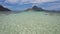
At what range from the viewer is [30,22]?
143 centimetres

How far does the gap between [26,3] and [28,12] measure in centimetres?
14

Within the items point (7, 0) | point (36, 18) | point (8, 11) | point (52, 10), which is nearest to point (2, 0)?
point (7, 0)

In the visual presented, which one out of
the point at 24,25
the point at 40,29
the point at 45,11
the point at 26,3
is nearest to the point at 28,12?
the point at 26,3

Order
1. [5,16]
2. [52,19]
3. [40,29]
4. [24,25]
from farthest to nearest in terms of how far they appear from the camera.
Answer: [5,16]
[52,19]
[24,25]
[40,29]

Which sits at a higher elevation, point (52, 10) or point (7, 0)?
point (7, 0)

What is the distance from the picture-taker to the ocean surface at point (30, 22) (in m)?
1.22

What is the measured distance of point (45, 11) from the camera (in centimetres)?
174

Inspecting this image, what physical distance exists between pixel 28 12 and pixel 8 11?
0.31 metres

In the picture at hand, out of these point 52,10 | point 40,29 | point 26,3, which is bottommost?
point 40,29

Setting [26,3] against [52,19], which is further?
[26,3]

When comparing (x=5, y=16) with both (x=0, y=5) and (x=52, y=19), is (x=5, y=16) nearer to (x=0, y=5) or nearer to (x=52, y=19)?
(x=0, y=5)

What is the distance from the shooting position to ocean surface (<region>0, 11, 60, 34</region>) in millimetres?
1225

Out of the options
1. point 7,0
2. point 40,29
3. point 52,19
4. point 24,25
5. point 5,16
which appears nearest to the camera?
point 40,29

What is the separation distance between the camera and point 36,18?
60.4 inches
